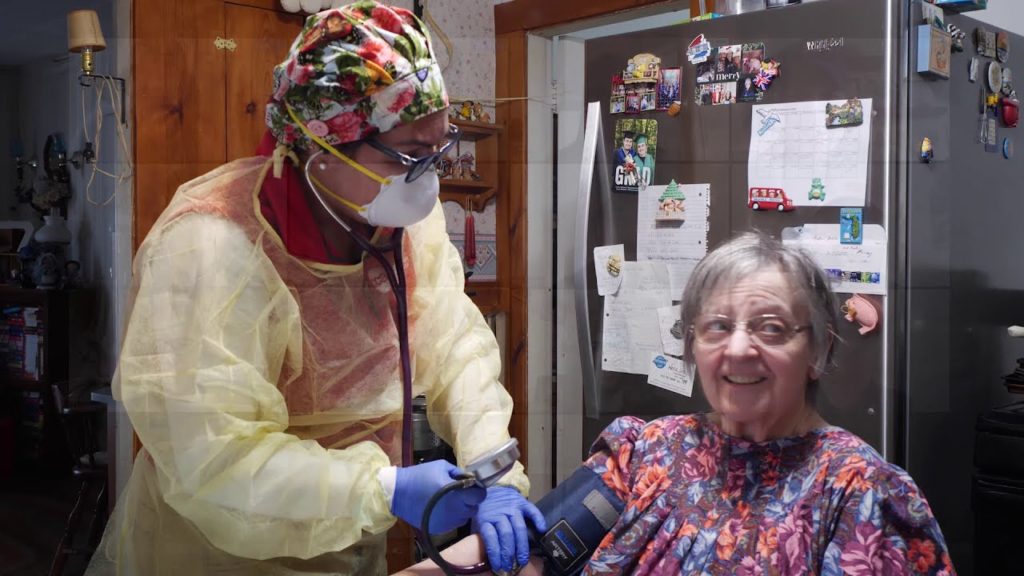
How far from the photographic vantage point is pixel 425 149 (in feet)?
3.02

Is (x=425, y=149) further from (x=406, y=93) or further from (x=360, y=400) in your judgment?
(x=360, y=400)

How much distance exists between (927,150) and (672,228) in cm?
52

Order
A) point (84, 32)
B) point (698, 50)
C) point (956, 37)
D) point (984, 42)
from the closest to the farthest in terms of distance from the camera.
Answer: point (84, 32)
point (698, 50)
point (956, 37)
point (984, 42)

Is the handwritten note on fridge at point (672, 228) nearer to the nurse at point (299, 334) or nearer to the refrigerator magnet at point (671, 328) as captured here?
the refrigerator magnet at point (671, 328)

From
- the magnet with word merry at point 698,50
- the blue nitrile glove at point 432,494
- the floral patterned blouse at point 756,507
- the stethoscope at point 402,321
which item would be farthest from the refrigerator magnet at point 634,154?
the blue nitrile glove at point 432,494

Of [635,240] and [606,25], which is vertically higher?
[606,25]

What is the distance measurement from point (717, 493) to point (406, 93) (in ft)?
2.09

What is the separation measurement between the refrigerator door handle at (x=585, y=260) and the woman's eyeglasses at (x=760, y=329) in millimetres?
281

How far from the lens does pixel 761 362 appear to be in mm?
1075

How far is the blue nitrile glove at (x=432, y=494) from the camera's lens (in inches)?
37.4

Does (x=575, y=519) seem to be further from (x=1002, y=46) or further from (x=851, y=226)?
(x=1002, y=46)

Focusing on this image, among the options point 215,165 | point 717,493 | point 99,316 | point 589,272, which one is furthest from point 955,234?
point 99,316

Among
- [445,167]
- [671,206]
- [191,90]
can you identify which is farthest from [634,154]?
[191,90]

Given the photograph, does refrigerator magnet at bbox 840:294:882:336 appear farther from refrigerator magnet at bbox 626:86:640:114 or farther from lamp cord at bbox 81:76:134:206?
lamp cord at bbox 81:76:134:206
